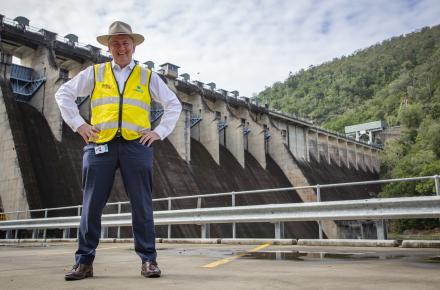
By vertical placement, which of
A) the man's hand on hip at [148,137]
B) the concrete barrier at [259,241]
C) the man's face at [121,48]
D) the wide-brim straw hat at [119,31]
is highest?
the wide-brim straw hat at [119,31]

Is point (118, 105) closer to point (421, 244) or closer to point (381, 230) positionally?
point (421, 244)

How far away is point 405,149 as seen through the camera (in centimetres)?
6206

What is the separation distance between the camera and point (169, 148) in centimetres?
2662

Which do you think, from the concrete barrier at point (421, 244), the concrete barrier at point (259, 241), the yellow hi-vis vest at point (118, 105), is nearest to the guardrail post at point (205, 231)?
the concrete barrier at point (259, 241)

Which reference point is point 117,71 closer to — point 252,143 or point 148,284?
point 148,284

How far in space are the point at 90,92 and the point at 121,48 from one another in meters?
0.50

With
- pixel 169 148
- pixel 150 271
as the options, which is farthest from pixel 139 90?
pixel 169 148

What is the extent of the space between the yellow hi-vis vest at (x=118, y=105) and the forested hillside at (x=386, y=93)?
48.8 m

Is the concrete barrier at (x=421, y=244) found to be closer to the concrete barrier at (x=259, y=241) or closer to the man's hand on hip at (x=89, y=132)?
the concrete barrier at (x=259, y=241)

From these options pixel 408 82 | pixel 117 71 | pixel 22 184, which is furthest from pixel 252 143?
pixel 408 82

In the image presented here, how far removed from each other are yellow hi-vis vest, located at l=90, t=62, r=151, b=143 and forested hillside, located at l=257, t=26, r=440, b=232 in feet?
160

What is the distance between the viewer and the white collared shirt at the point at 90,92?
11.3 feet

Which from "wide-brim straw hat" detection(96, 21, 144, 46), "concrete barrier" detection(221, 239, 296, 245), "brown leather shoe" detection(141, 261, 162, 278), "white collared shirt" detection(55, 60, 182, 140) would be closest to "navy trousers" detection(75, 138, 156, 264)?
"brown leather shoe" detection(141, 261, 162, 278)

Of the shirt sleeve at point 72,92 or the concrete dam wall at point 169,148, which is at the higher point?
the concrete dam wall at point 169,148
